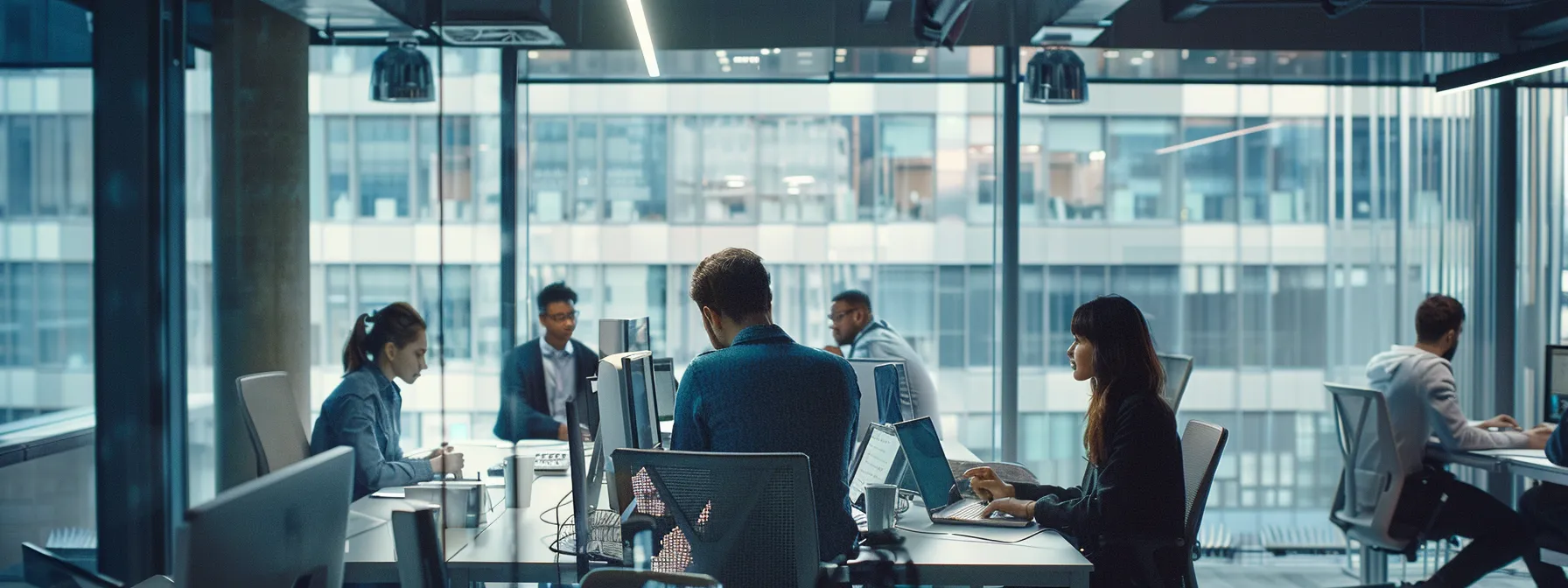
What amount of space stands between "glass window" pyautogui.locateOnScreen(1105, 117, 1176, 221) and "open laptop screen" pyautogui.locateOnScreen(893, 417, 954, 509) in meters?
2.99

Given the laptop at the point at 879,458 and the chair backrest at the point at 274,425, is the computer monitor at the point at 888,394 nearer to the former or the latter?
the laptop at the point at 879,458

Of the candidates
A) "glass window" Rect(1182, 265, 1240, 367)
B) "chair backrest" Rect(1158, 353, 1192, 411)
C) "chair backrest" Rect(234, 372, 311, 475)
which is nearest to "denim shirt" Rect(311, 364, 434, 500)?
"chair backrest" Rect(234, 372, 311, 475)

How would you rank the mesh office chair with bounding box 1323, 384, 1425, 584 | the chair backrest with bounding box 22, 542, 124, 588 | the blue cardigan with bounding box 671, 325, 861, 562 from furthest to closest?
the mesh office chair with bounding box 1323, 384, 1425, 584, the chair backrest with bounding box 22, 542, 124, 588, the blue cardigan with bounding box 671, 325, 861, 562

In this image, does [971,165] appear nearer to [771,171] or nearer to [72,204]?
[771,171]

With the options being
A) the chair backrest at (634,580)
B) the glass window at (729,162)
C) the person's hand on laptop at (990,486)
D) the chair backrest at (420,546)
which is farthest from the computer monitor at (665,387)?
the glass window at (729,162)

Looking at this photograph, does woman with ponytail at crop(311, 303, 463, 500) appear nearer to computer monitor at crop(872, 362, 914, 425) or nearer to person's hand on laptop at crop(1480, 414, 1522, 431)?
computer monitor at crop(872, 362, 914, 425)

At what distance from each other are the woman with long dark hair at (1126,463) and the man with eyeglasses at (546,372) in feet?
7.87

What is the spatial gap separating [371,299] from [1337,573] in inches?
168

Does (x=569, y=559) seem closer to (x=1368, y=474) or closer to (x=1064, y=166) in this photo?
(x=1368, y=474)

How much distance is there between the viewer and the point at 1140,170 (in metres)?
5.35

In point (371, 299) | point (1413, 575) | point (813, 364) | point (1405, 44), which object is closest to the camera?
point (813, 364)

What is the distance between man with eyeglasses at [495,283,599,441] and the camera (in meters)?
4.29

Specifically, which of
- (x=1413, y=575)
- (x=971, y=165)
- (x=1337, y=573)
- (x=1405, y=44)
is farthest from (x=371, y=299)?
(x=1405, y=44)

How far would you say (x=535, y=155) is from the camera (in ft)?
17.5
